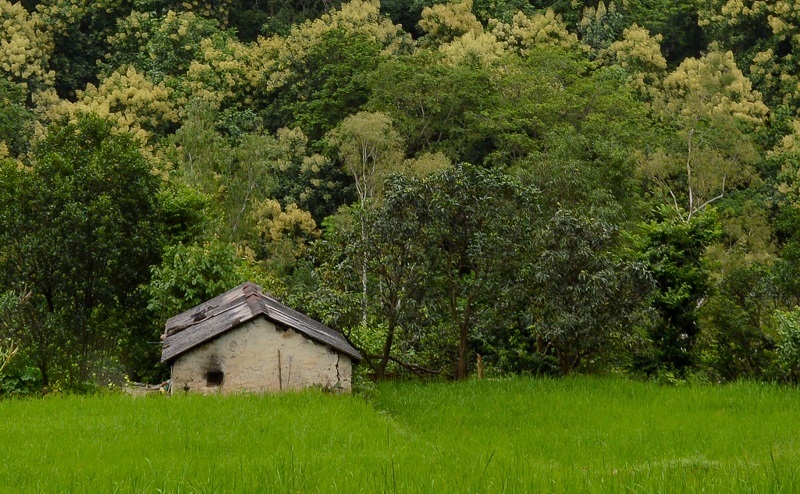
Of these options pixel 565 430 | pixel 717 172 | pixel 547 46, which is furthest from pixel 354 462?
pixel 547 46

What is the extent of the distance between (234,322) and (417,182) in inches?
187

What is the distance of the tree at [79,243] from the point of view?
24094mm

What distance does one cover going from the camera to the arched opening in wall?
1619 cm

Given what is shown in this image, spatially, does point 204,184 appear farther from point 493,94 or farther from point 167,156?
point 493,94

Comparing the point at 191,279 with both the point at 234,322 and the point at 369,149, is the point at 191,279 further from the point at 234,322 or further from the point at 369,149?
the point at 369,149

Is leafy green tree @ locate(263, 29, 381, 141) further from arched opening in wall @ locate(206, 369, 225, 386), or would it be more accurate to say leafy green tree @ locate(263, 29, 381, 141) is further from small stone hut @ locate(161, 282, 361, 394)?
arched opening in wall @ locate(206, 369, 225, 386)

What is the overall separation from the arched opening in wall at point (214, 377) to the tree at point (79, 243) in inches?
330

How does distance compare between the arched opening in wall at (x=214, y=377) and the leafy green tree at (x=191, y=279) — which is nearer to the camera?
the arched opening in wall at (x=214, y=377)

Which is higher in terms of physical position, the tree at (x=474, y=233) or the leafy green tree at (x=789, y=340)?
the tree at (x=474, y=233)

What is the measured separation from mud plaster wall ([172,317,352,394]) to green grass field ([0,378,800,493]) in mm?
1277

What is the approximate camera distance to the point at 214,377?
16250mm

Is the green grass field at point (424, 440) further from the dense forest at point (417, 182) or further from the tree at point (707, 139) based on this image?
the tree at point (707, 139)

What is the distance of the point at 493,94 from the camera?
129 feet

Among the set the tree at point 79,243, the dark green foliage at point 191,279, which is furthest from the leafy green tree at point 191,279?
the tree at point 79,243
